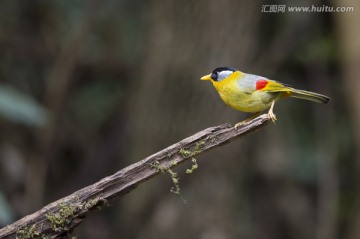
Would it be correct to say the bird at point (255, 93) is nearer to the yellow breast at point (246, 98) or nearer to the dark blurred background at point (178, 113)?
the yellow breast at point (246, 98)

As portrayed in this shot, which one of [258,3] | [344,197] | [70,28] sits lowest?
[344,197]

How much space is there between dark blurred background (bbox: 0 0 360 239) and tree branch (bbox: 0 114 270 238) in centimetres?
255

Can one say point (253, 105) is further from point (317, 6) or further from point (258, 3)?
point (317, 6)

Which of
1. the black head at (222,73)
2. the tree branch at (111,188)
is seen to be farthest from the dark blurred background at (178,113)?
the tree branch at (111,188)

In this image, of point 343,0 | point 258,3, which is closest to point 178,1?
point 258,3

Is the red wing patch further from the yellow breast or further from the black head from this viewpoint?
the black head

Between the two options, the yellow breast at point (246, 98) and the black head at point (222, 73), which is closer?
the yellow breast at point (246, 98)

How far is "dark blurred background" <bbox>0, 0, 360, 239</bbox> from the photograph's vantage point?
568cm

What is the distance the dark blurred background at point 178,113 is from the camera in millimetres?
5684

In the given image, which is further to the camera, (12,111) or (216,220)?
(216,220)

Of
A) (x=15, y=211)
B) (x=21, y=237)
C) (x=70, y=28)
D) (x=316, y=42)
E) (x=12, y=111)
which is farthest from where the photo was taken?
(x=70, y=28)

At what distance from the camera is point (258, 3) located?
238 inches

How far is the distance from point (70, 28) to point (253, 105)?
17.5ft

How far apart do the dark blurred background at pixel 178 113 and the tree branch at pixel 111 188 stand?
2.55m
